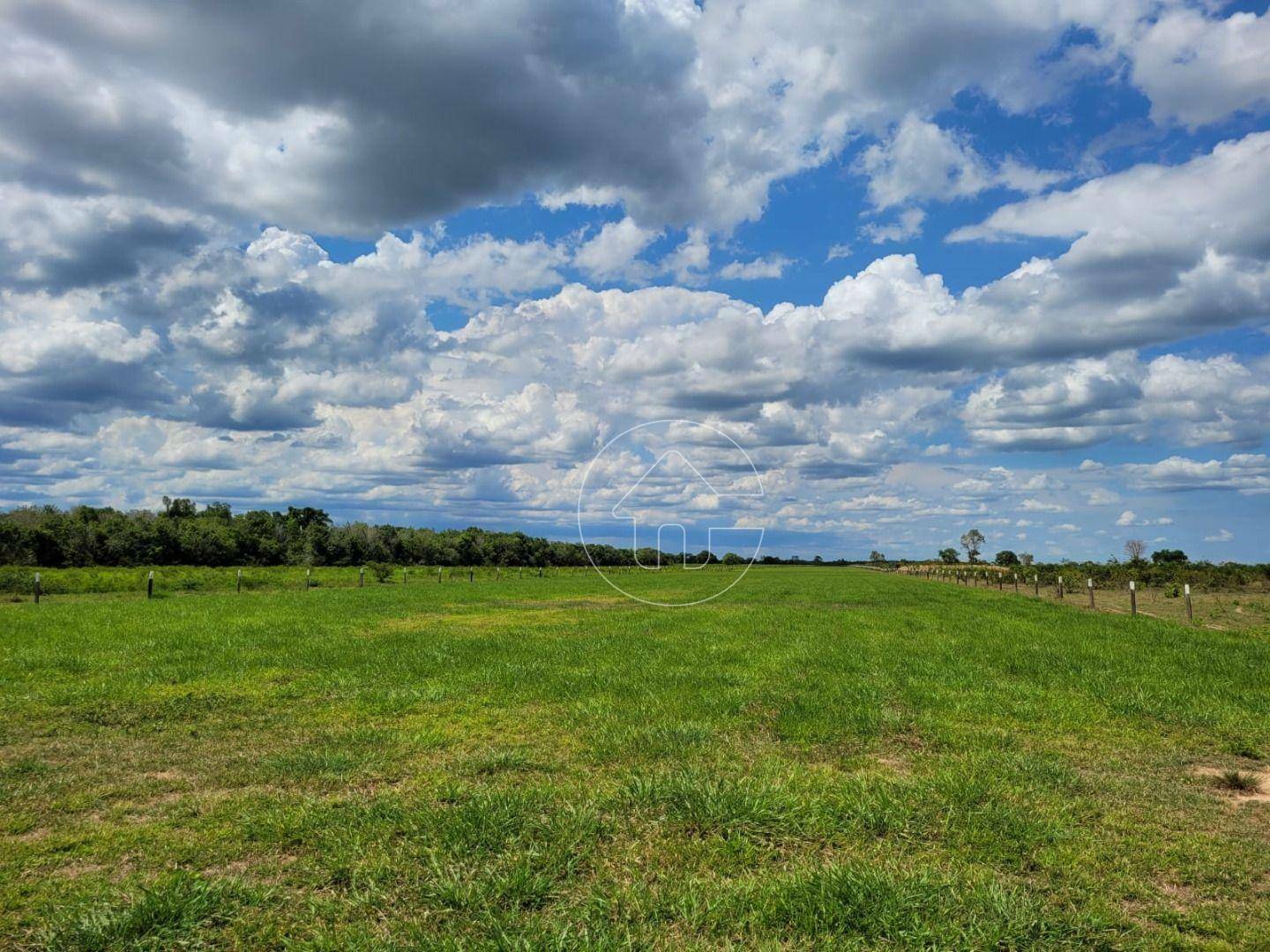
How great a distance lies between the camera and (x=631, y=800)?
7.16 meters

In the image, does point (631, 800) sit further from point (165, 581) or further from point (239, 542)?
point (239, 542)

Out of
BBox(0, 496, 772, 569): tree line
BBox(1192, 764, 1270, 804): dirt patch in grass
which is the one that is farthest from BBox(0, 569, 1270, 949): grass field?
BBox(0, 496, 772, 569): tree line

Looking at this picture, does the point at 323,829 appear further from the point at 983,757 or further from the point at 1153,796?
the point at 1153,796

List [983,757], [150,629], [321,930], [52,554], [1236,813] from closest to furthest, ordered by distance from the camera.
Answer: [321,930]
[1236,813]
[983,757]
[150,629]
[52,554]

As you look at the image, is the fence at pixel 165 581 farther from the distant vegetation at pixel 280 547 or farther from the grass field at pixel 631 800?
the grass field at pixel 631 800

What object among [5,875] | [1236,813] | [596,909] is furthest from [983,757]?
[5,875]

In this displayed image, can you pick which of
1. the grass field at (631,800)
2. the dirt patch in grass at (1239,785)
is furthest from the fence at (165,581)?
the dirt patch in grass at (1239,785)

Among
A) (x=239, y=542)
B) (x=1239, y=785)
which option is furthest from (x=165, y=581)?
(x=1239, y=785)

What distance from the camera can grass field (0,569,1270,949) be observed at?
5129 millimetres

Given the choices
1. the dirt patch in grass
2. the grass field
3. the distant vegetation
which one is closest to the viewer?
the grass field

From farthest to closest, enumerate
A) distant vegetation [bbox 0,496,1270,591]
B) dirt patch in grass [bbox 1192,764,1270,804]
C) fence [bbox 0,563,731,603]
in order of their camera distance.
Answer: distant vegetation [bbox 0,496,1270,591] < fence [bbox 0,563,731,603] < dirt patch in grass [bbox 1192,764,1270,804]

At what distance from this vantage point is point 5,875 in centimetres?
581

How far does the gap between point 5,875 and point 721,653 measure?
13.0 meters

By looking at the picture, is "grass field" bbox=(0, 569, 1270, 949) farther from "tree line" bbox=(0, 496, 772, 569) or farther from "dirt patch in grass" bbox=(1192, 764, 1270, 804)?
"tree line" bbox=(0, 496, 772, 569)
